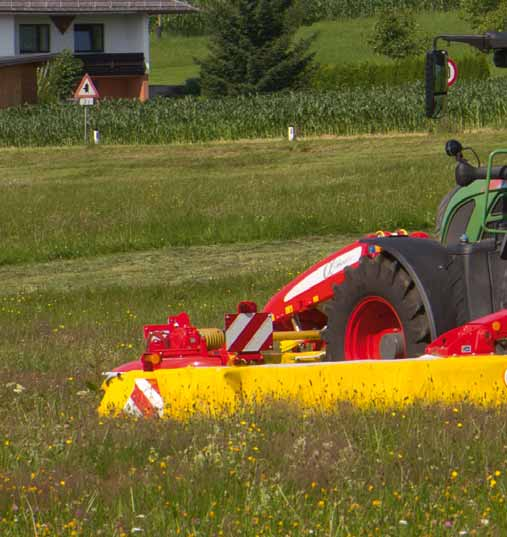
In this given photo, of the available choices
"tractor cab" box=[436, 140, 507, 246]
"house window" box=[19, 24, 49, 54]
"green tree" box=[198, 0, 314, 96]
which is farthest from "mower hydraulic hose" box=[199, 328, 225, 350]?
"house window" box=[19, 24, 49, 54]

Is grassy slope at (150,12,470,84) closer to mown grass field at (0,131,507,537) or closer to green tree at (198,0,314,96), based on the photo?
green tree at (198,0,314,96)

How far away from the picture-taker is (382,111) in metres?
43.1

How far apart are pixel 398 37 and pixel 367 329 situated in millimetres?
73863

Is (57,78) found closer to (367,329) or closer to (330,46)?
(330,46)

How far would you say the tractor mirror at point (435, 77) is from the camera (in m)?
7.88

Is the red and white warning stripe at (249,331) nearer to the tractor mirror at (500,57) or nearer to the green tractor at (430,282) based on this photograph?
the green tractor at (430,282)

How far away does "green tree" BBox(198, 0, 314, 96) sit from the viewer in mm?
59594

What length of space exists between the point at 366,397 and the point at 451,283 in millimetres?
1135

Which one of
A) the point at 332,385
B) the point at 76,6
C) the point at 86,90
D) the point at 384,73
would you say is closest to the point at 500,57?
the point at 332,385

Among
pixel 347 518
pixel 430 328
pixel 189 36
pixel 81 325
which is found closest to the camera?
pixel 347 518

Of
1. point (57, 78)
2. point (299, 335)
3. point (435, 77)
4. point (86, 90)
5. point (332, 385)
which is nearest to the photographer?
point (332, 385)

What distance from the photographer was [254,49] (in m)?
60.2

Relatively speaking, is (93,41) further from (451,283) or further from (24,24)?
(451,283)

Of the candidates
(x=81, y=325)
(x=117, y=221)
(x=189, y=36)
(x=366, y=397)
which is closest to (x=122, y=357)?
(x=81, y=325)
